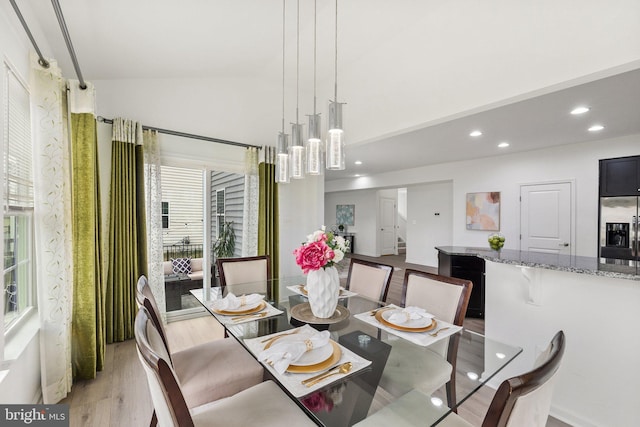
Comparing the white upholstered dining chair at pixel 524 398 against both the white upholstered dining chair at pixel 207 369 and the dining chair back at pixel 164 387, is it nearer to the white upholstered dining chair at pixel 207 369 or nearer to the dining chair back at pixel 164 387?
the dining chair back at pixel 164 387

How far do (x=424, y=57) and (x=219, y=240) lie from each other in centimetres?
347

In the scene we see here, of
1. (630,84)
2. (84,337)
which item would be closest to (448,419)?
(84,337)

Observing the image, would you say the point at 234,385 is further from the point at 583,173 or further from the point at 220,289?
the point at 583,173

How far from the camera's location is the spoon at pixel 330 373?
105cm

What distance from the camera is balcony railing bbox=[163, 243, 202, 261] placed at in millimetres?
3764

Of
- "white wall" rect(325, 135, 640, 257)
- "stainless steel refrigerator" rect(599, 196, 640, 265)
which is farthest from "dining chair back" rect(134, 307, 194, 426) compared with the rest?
"white wall" rect(325, 135, 640, 257)

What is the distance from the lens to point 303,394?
3.23 ft

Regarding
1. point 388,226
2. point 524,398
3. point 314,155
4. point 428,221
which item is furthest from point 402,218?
point 524,398

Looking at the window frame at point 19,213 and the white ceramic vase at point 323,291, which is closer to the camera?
the window frame at point 19,213

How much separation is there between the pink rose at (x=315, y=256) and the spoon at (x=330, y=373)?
1.91ft

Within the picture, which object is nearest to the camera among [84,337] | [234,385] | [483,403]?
[234,385]

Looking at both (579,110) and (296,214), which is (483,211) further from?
(296,214)

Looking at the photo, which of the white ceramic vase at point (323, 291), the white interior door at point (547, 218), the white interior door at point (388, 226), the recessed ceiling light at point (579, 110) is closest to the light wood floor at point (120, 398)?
the white ceramic vase at point (323, 291)

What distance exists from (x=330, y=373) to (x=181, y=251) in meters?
3.35
